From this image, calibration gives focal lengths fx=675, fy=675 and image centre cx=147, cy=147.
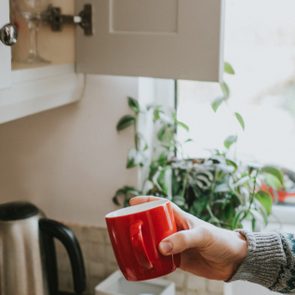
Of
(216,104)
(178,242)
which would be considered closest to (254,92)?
(216,104)

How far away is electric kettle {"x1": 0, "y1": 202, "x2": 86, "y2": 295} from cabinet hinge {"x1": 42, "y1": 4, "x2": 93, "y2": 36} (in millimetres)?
418

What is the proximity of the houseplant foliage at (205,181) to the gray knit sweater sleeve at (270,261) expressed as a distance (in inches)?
12.7

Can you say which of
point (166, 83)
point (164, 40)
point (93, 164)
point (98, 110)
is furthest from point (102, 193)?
point (164, 40)

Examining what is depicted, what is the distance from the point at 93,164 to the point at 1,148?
10.6 inches

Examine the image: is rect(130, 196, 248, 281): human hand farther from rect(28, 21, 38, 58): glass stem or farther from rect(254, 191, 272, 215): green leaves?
rect(28, 21, 38, 58): glass stem

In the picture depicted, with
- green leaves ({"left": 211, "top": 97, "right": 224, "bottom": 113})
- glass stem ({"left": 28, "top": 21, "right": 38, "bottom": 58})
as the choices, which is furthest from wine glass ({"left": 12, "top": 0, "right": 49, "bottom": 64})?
green leaves ({"left": 211, "top": 97, "right": 224, "bottom": 113})

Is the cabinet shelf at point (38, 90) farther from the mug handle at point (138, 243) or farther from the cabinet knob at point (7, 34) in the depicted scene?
the mug handle at point (138, 243)

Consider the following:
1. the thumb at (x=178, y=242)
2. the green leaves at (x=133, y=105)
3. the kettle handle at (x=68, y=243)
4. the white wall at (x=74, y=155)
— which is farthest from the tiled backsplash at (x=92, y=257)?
the thumb at (x=178, y=242)

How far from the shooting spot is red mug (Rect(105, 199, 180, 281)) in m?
1.01

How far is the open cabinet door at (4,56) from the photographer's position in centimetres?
118

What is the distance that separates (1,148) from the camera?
5.81 feet

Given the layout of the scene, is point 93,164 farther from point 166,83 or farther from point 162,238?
point 162,238

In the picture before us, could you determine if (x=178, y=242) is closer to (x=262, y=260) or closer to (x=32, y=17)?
(x=262, y=260)

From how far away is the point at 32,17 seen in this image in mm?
1517
